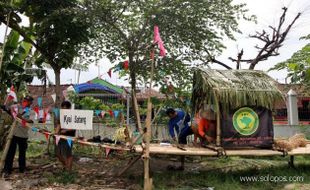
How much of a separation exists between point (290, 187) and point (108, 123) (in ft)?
19.6

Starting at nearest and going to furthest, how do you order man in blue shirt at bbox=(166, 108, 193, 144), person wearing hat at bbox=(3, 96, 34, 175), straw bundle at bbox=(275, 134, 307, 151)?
person wearing hat at bbox=(3, 96, 34, 175), straw bundle at bbox=(275, 134, 307, 151), man in blue shirt at bbox=(166, 108, 193, 144)

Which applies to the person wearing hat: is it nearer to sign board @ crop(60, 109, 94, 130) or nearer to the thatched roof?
sign board @ crop(60, 109, 94, 130)

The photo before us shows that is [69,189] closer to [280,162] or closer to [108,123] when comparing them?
[108,123]

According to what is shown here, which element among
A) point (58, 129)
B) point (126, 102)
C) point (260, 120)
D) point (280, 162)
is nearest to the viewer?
point (58, 129)

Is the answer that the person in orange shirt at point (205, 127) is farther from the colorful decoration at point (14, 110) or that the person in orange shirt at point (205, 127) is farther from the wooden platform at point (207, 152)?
the colorful decoration at point (14, 110)

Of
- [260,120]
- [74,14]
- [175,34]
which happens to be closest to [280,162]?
[260,120]

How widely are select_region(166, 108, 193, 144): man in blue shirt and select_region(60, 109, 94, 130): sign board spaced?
110 inches

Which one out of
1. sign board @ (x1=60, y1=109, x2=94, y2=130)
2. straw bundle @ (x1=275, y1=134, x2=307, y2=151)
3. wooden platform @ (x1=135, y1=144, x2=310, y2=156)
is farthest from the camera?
straw bundle @ (x1=275, y1=134, x2=307, y2=151)

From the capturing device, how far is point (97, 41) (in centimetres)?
954

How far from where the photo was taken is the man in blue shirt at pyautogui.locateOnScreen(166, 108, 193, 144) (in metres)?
9.12

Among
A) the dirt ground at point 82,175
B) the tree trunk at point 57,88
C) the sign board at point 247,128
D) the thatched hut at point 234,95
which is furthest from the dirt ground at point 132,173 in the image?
the tree trunk at point 57,88

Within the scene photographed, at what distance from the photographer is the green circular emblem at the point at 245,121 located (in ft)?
25.7

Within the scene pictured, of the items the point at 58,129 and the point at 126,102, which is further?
the point at 126,102

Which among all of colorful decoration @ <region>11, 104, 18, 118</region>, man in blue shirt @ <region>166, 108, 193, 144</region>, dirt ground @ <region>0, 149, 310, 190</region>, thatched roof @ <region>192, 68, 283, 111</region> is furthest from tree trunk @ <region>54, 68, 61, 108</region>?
thatched roof @ <region>192, 68, 283, 111</region>
